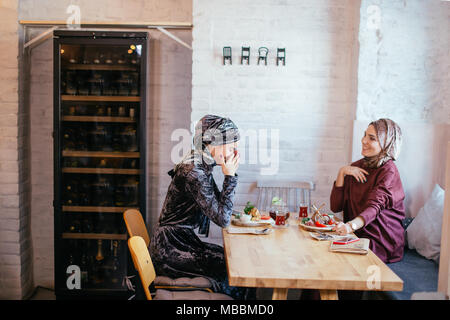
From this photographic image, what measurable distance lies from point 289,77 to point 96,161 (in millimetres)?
1672

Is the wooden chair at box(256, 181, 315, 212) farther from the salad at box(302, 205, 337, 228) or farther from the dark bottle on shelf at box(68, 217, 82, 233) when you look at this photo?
the dark bottle on shelf at box(68, 217, 82, 233)

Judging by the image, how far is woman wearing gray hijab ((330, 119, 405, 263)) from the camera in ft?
8.81

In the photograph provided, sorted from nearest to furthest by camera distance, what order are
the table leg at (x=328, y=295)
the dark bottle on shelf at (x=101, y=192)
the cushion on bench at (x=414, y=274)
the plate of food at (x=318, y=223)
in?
the table leg at (x=328, y=295) → the cushion on bench at (x=414, y=274) → the plate of food at (x=318, y=223) → the dark bottle on shelf at (x=101, y=192)

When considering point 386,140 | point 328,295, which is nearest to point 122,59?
point 386,140

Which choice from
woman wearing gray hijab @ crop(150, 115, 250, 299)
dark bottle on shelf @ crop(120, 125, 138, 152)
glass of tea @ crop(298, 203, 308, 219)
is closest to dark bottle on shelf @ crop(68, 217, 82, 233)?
dark bottle on shelf @ crop(120, 125, 138, 152)

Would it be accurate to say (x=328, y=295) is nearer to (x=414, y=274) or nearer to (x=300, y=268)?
(x=300, y=268)

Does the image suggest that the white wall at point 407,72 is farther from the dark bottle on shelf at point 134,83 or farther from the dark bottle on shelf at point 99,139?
the dark bottle on shelf at point 99,139

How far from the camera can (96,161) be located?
358cm

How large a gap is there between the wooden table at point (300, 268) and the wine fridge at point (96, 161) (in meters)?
1.47

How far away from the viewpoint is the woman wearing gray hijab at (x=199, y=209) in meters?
2.36

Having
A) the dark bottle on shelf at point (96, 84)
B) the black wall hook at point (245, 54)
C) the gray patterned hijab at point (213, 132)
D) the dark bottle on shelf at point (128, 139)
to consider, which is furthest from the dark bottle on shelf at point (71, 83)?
the gray patterned hijab at point (213, 132)

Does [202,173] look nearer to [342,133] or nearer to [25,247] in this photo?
[342,133]
